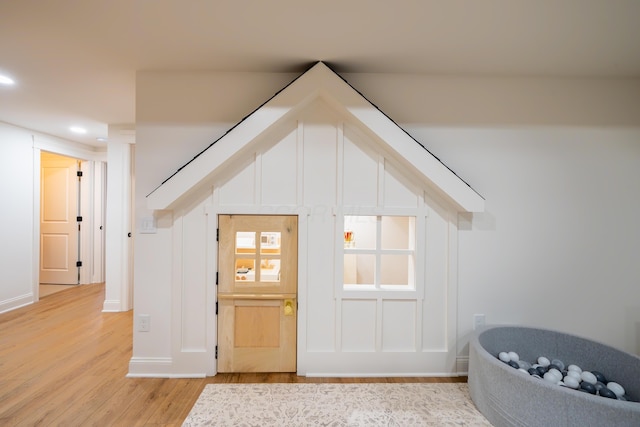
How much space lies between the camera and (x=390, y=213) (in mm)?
2520

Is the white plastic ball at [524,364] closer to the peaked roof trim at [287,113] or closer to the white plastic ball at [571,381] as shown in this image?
the white plastic ball at [571,381]

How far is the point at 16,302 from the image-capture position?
4.01 meters

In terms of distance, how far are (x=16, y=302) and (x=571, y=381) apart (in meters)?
6.35

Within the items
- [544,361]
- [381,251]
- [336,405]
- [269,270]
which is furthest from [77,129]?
[544,361]

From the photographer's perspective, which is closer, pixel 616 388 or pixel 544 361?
pixel 616 388

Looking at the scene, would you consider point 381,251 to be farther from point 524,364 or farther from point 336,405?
point 524,364

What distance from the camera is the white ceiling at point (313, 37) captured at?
5.69 ft

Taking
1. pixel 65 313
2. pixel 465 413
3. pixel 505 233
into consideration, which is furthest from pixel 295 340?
pixel 65 313

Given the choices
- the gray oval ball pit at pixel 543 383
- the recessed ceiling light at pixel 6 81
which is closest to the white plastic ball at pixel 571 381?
the gray oval ball pit at pixel 543 383

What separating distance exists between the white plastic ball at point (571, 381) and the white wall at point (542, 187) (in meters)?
0.52

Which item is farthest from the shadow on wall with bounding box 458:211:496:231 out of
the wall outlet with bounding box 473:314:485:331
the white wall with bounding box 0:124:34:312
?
the white wall with bounding box 0:124:34:312

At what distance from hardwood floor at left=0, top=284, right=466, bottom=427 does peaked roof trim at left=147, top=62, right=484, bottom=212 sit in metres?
1.47

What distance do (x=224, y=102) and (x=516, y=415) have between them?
3.13m

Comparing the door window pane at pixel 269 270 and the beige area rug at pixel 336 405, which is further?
the door window pane at pixel 269 270
